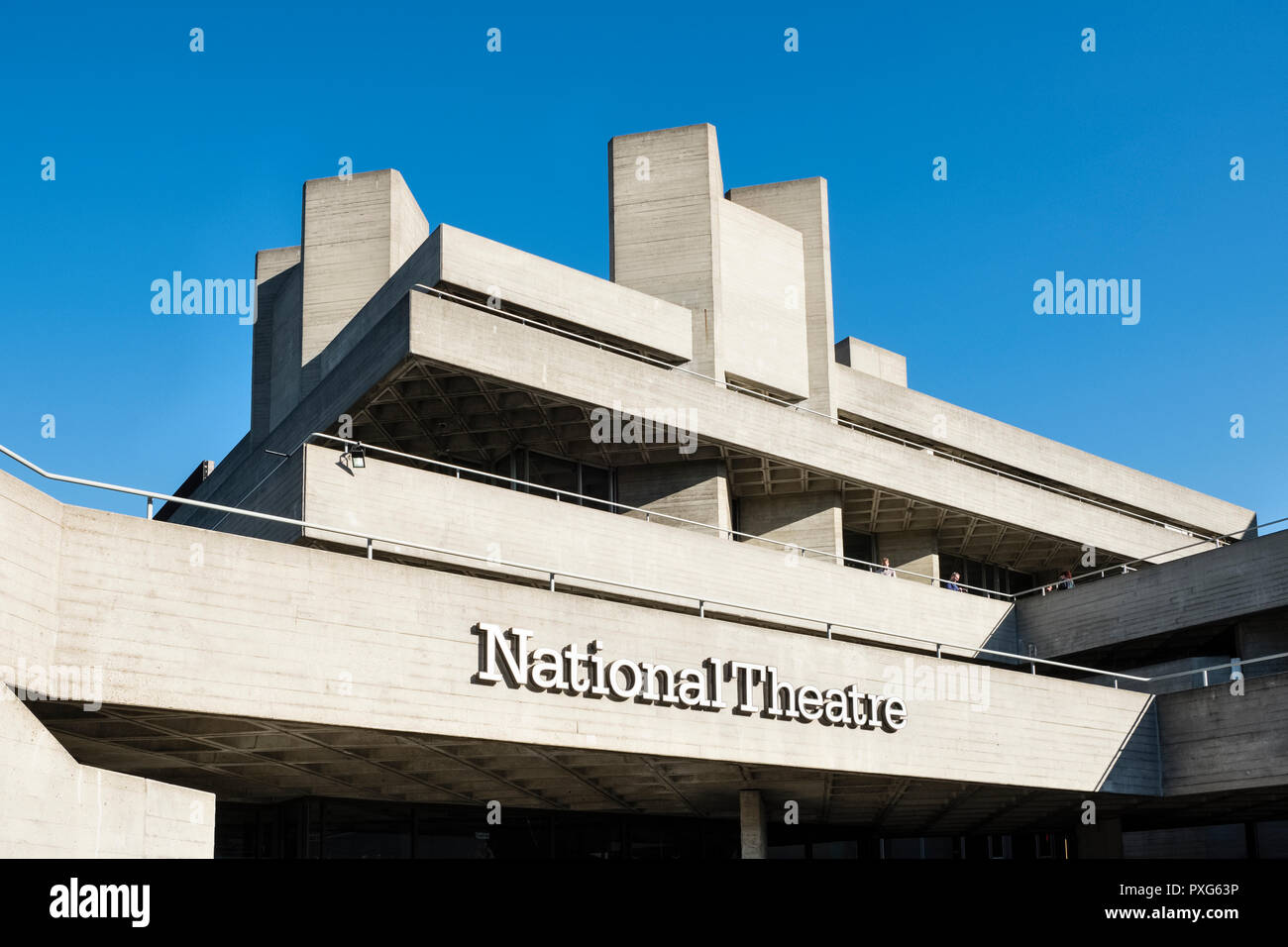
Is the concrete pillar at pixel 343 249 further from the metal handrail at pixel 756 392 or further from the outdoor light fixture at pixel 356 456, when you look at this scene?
the outdoor light fixture at pixel 356 456

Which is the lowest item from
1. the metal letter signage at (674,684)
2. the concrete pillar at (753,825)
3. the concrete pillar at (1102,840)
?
the concrete pillar at (1102,840)

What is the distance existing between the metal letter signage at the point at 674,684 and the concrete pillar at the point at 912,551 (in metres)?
15.7

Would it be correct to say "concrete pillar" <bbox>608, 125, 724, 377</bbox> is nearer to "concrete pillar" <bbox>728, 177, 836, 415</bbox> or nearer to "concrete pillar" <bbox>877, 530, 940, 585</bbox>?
"concrete pillar" <bbox>728, 177, 836, 415</bbox>

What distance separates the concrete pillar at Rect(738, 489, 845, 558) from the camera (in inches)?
1325

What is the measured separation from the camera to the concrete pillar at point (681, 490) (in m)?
31.1

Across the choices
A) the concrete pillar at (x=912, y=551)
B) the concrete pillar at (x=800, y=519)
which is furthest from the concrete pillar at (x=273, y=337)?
the concrete pillar at (x=912, y=551)

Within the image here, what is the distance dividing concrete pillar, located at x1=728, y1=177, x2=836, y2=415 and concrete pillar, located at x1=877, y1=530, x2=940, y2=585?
4.72 meters

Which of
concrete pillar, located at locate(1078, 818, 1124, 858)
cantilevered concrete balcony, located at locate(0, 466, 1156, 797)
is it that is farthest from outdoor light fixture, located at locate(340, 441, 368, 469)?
concrete pillar, located at locate(1078, 818, 1124, 858)

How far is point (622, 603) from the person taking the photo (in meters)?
21.4

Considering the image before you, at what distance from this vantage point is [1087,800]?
81.1ft
